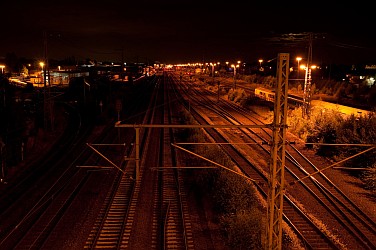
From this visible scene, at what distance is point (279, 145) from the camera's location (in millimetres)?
7477

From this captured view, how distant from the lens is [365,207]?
13.8 m

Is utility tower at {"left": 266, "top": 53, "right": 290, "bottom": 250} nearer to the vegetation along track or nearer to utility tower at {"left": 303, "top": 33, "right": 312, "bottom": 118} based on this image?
the vegetation along track

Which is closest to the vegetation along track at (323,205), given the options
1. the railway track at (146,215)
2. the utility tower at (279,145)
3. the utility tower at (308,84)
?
the utility tower at (279,145)

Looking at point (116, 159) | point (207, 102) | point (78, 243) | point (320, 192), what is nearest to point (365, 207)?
point (320, 192)

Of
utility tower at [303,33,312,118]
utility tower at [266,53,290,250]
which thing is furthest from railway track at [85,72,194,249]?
utility tower at [303,33,312,118]

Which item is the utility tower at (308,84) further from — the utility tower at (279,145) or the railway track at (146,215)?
the utility tower at (279,145)

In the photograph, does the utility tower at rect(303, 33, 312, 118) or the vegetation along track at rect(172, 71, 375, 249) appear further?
the utility tower at rect(303, 33, 312, 118)

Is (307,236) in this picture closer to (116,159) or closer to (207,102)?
(116,159)

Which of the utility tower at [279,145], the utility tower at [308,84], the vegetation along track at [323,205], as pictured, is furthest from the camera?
the utility tower at [308,84]

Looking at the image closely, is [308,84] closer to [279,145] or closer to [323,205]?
[323,205]

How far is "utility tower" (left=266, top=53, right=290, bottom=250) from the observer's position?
723cm

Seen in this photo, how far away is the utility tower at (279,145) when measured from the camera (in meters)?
7.23

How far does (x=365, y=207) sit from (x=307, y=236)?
11.4ft

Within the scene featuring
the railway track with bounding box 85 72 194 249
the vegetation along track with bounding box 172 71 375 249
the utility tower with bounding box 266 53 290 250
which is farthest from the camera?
the vegetation along track with bounding box 172 71 375 249
